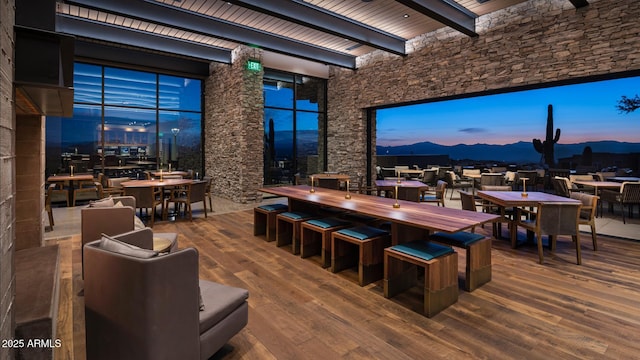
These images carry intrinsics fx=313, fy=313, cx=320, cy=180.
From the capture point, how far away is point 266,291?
3.16 m

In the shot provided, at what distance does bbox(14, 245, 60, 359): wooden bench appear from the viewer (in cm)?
166

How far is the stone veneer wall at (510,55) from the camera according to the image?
498 cm

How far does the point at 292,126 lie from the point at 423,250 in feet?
26.5

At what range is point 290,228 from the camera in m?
4.82

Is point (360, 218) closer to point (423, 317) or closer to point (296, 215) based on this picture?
point (296, 215)

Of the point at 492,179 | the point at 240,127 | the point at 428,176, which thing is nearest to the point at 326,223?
the point at 240,127

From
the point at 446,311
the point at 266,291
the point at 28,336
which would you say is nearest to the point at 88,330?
the point at 28,336

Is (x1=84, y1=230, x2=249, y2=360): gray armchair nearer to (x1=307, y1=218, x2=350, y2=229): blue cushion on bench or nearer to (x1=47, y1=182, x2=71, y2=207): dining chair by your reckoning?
(x1=307, y1=218, x2=350, y2=229): blue cushion on bench

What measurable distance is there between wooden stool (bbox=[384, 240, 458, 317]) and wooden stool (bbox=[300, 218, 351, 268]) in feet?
3.09

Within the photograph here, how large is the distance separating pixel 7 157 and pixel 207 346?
1.44 m

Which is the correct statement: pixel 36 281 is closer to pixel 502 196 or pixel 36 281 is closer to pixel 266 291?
pixel 266 291

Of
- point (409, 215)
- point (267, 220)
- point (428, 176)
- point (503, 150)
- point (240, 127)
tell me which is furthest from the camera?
point (503, 150)

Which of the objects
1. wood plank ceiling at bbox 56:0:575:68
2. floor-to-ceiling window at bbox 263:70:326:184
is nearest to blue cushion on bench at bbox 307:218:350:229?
wood plank ceiling at bbox 56:0:575:68

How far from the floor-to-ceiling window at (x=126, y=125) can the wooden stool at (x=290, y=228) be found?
6618mm
